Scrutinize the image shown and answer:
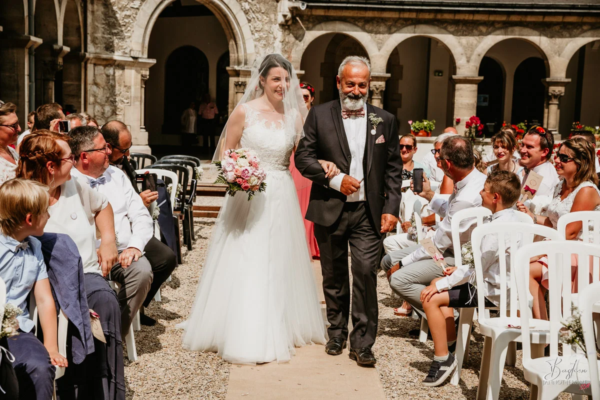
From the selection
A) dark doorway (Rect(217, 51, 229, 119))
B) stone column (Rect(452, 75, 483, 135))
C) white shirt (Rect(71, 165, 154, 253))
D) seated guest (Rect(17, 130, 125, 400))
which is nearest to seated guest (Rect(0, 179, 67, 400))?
seated guest (Rect(17, 130, 125, 400))

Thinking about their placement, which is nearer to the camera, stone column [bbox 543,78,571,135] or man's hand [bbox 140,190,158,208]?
man's hand [bbox 140,190,158,208]

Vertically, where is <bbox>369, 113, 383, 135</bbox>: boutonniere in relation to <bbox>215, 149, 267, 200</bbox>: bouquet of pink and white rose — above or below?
Result: above

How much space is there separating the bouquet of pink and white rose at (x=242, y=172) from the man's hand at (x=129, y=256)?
74 cm

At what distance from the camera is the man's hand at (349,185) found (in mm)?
4703

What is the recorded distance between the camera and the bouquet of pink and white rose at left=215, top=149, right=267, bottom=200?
4895mm

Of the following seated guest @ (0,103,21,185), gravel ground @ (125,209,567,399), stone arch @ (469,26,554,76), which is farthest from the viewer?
stone arch @ (469,26,554,76)

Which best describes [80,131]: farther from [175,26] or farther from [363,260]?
[175,26]

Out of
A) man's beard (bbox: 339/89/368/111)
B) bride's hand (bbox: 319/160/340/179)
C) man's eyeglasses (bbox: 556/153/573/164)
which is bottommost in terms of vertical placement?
Answer: bride's hand (bbox: 319/160/340/179)

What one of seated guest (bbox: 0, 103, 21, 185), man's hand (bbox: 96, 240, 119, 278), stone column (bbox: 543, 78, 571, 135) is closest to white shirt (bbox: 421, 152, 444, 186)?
seated guest (bbox: 0, 103, 21, 185)

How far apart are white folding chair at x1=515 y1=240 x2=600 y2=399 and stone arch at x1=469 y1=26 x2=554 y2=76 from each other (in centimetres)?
1321

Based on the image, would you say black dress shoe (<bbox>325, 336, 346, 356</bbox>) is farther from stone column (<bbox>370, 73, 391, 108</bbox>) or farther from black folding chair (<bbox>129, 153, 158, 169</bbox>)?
stone column (<bbox>370, 73, 391, 108</bbox>)

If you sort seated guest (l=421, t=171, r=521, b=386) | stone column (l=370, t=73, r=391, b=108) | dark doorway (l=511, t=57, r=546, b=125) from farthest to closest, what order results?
dark doorway (l=511, t=57, r=546, b=125), stone column (l=370, t=73, r=391, b=108), seated guest (l=421, t=171, r=521, b=386)

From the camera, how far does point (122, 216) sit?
198 inches

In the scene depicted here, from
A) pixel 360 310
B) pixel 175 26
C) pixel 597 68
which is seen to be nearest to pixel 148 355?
pixel 360 310
